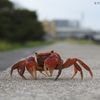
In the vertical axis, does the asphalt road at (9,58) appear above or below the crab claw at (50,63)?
below

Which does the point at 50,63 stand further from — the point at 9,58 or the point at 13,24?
the point at 13,24

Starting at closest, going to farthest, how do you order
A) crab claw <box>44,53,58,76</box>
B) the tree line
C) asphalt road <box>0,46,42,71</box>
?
crab claw <box>44,53,58,76</box> < asphalt road <box>0,46,42,71</box> < the tree line

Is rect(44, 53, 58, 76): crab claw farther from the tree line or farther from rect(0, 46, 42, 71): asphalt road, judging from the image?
the tree line

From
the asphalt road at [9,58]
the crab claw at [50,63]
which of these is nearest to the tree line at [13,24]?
the asphalt road at [9,58]

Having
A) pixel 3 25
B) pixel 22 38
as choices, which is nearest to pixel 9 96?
pixel 3 25

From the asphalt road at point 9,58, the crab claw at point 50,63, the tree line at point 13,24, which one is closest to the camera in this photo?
the crab claw at point 50,63

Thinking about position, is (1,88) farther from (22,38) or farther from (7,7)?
(22,38)

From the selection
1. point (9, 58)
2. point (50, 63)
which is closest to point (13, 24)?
point (9, 58)

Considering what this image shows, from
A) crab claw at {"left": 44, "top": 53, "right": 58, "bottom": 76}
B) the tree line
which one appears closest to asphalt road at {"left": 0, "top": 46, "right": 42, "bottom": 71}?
crab claw at {"left": 44, "top": 53, "right": 58, "bottom": 76}

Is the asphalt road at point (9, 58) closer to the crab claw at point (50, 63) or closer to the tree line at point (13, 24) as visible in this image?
the crab claw at point (50, 63)

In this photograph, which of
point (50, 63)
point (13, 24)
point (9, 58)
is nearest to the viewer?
point (50, 63)

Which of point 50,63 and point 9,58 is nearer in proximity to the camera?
point 50,63
